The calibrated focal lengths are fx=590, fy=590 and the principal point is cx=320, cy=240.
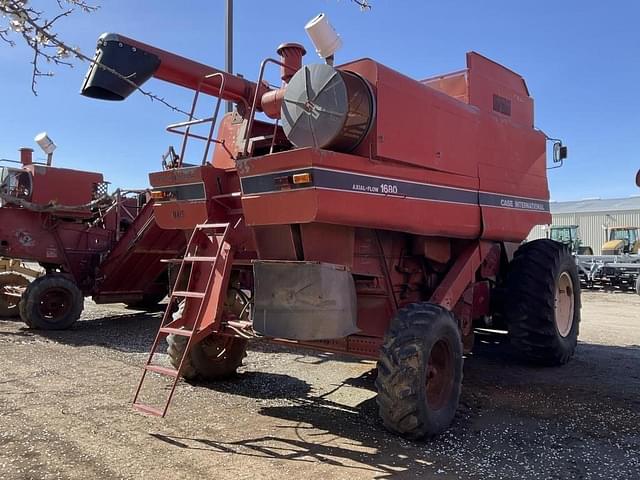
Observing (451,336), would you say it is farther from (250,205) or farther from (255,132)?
(255,132)

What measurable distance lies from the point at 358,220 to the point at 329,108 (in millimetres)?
904

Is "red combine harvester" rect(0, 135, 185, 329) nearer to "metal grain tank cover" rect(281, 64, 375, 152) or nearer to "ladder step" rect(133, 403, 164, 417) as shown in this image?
"ladder step" rect(133, 403, 164, 417)

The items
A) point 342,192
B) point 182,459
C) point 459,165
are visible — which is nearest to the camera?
point 182,459

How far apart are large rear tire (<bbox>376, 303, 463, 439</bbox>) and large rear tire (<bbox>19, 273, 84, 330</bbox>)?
7503 millimetres

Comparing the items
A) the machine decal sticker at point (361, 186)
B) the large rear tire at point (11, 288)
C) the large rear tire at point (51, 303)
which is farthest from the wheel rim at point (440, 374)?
the large rear tire at point (11, 288)

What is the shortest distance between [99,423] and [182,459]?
114 cm

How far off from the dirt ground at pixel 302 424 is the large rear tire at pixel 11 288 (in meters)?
4.26

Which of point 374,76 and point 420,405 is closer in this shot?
point 420,405

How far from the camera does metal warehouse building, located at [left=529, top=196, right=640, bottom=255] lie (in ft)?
127

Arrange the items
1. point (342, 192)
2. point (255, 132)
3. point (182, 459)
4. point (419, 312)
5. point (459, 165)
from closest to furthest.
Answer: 1. point (182, 459)
2. point (342, 192)
3. point (419, 312)
4. point (459, 165)
5. point (255, 132)

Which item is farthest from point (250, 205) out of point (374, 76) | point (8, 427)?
point (8, 427)

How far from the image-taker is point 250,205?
4746 millimetres

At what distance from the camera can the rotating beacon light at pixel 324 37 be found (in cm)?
511

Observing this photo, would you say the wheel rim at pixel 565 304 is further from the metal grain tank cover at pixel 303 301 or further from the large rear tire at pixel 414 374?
the metal grain tank cover at pixel 303 301
